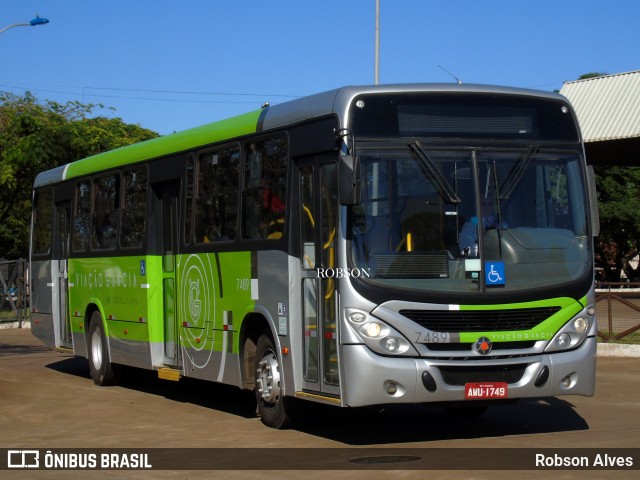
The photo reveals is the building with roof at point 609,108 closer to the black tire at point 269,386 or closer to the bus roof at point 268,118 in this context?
the bus roof at point 268,118

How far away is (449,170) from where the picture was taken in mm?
10688

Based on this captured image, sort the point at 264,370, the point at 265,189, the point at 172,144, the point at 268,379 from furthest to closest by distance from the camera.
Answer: the point at 172,144 < the point at 265,189 < the point at 264,370 < the point at 268,379

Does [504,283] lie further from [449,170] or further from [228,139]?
[228,139]

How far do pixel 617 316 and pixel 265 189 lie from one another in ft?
37.8

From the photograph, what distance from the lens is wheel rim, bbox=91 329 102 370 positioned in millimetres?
17625

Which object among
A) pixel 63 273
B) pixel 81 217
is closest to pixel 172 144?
pixel 81 217

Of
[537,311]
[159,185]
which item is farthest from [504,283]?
[159,185]

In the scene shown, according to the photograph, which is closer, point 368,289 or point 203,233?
point 368,289

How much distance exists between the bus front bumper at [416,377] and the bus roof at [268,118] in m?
2.30

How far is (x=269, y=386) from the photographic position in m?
12.1

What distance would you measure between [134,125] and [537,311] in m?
49.7

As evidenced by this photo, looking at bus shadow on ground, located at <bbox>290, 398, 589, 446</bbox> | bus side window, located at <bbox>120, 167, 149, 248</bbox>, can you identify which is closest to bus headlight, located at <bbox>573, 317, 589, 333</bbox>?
bus shadow on ground, located at <bbox>290, 398, 589, 446</bbox>

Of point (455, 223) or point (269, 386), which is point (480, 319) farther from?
point (269, 386)

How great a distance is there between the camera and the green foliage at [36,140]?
118ft
